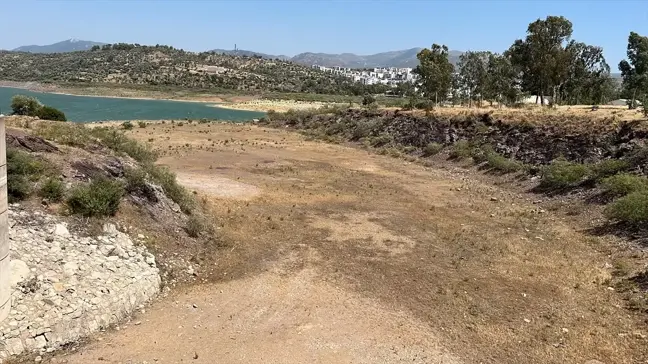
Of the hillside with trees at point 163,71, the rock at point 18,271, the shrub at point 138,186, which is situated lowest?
the rock at point 18,271

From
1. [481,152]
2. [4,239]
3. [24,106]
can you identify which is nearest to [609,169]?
[481,152]

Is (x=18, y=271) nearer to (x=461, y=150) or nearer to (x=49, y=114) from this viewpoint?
(x=461, y=150)

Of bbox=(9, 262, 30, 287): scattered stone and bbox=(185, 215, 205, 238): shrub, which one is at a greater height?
bbox=(9, 262, 30, 287): scattered stone

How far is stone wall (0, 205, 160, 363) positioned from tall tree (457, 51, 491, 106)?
4740 centimetres

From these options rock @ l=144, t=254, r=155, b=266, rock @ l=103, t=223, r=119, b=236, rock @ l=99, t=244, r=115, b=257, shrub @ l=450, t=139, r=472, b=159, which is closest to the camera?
rock @ l=99, t=244, r=115, b=257

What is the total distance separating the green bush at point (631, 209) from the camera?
16297mm

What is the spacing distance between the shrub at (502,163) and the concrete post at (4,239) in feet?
79.0

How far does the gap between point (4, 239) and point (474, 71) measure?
5313cm

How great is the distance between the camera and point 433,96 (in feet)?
174

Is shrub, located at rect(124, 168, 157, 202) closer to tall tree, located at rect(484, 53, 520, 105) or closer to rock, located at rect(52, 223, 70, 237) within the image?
rock, located at rect(52, 223, 70, 237)

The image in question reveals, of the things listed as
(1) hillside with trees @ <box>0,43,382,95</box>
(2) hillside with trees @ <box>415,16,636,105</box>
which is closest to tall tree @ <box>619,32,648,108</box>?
(2) hillside with trees @ <box>415,16,636,105</box>

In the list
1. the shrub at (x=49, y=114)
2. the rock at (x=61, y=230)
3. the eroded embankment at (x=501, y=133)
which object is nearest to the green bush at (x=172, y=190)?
the rock at (x=61, y=230)

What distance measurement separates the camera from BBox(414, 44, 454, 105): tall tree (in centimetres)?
5022

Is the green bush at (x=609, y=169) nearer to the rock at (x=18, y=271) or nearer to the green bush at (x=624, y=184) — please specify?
the green bush at (x=624, y=184)
